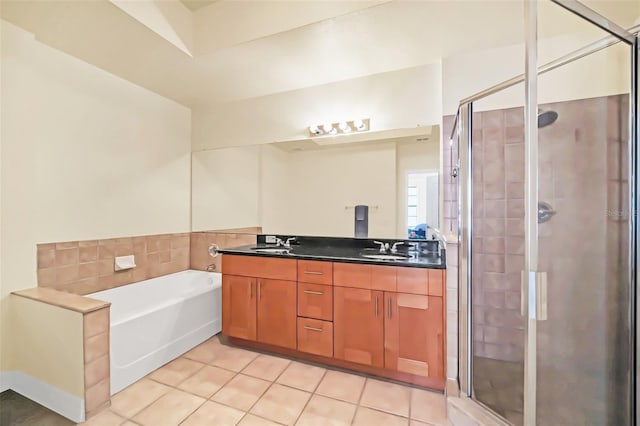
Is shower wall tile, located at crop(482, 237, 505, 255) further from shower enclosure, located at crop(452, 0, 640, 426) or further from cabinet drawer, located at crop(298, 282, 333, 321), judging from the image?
cabinet drawer, located at crop(298, 282, 333, 321)

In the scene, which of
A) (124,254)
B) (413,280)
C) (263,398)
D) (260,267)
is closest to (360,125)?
(413,280)

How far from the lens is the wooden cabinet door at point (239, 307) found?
2.27 m

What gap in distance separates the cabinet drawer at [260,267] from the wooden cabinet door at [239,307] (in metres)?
0.06

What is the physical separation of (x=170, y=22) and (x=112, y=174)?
1.38 meters

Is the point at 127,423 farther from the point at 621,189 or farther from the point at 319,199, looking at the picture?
the point at 621,189

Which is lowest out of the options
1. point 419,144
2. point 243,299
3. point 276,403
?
point 276,403

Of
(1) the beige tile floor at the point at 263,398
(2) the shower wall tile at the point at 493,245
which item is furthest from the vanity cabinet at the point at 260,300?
(2) the shower wall tile at the point at 493,245

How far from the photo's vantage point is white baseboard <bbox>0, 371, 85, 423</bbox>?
1.52 meters

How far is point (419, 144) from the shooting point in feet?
7.48

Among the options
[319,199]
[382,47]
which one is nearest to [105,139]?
[319,199]

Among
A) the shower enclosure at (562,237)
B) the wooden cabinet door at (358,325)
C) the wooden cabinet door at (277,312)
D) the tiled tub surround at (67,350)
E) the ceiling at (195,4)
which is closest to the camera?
the shower enclosure at (562,237)

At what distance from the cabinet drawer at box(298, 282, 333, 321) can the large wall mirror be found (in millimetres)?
681

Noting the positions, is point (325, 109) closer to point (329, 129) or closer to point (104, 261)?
point (329, 129)

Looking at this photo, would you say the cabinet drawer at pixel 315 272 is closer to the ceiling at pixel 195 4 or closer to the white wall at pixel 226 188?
the white wall at pixel 226 188
